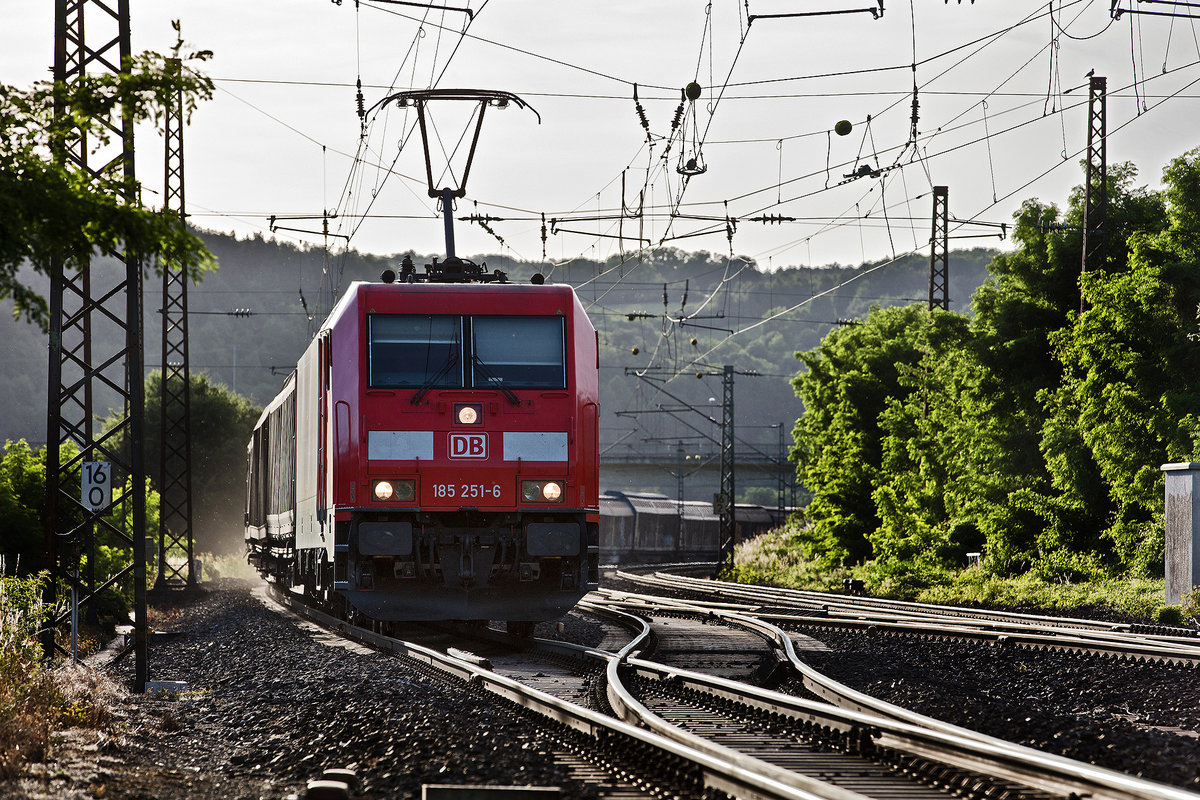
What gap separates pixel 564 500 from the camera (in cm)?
1412

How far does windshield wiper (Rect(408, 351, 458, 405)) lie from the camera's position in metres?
13.9

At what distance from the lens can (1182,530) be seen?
18.7 m

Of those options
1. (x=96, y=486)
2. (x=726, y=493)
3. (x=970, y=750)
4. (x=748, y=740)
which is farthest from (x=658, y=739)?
(x=726, y=493)

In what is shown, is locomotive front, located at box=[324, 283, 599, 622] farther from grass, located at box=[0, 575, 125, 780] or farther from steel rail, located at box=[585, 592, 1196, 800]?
steel rail, located at box=[585, 592, 1196, 800]

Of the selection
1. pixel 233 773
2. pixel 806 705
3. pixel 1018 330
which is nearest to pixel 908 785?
pixel 806 705

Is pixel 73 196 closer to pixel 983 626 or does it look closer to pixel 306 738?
pixel 306 738

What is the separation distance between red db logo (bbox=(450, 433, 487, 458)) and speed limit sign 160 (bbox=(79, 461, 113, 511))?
137 inches

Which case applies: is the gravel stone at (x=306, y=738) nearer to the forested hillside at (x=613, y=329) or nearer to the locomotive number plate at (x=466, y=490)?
the locomotive number plate at (x=466, y=490)

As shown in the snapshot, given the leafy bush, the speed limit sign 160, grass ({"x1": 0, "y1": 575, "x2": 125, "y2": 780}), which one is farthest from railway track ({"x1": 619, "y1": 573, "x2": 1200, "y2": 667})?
the speed limit sign 160

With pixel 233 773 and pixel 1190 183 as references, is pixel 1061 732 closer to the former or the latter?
pixel 233 773

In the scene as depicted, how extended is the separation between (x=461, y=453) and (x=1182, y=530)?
1110 centimetres

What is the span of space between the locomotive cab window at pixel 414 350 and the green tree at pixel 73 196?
21.0 feet

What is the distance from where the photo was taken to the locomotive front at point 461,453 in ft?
45.1

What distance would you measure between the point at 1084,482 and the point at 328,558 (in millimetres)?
19368
